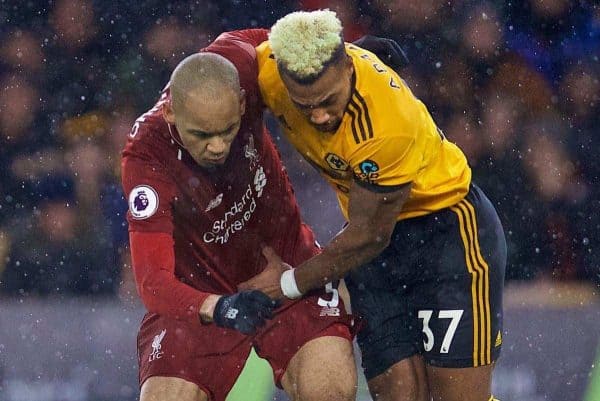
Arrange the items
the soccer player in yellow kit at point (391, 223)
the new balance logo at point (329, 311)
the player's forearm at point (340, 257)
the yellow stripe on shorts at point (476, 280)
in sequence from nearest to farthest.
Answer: the soccer player in yellow kit at point (391, 223) < the player's forearm at point (340, 257) < the new balance logo at point (329, 311) < the yellow stripe on shorts at point (476, 280)

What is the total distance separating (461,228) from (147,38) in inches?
138

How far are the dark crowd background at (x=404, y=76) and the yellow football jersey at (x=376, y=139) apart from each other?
2916 mm

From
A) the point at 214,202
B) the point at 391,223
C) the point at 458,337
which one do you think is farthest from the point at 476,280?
the point at 214,202

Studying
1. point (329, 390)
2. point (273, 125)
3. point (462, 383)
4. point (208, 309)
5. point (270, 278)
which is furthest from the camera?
point (273, 125)

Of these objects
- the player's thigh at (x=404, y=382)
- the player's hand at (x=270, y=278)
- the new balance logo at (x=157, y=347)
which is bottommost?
the player's thigh at (x=404, y=382)

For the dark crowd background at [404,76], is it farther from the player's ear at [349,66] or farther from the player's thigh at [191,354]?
the player's ear at [349,66]

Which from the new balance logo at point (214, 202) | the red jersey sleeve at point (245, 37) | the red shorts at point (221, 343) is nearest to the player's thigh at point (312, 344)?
the red shorts at point (221, 343)

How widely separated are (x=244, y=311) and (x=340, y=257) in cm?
50

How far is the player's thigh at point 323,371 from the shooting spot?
4434 mm

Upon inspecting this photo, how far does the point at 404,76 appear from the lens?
7.77 m

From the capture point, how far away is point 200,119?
4.15 meters

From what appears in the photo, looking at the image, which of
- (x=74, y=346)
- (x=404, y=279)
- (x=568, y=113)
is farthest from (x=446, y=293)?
(x=568, y=113)

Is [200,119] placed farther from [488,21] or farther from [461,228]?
[488,21]

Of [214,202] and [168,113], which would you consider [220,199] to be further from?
[168,113]
